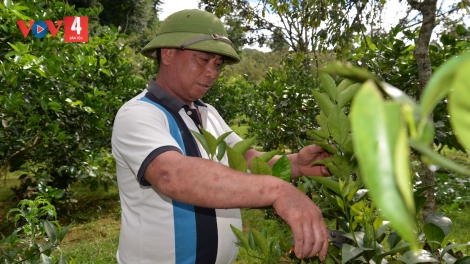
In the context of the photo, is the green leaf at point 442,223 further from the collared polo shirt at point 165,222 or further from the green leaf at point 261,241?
the collared polo shirt at point 165,222

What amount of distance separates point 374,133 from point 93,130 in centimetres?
463

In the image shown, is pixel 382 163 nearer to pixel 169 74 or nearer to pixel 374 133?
pixel 374 133

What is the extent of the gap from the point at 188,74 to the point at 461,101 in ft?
6.08

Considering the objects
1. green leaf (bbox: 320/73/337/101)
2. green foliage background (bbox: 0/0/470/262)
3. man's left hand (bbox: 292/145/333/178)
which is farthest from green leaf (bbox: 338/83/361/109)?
green foliage background (bbox: 0/0/470/262)

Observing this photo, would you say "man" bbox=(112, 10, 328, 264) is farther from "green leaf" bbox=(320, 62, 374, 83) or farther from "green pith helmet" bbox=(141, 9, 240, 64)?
"green leaf" bbox=(320, 62, 374, 83)

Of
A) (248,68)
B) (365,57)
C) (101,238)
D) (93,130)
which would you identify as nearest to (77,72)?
(93,130)

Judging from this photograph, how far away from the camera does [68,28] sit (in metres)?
4.46

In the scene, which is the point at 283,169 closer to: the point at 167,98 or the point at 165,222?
the point at 165,222

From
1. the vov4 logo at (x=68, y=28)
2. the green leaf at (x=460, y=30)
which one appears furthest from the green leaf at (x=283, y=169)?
the vov4 logo at (x=68, y=28)

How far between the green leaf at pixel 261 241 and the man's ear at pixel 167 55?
120 centimetres

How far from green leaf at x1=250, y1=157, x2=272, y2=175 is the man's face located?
1013mm

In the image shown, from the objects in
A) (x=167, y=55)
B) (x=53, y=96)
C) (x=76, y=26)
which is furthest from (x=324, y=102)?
(x=76, y=26)

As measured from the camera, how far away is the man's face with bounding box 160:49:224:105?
2.01 metres

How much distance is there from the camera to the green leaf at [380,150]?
0.19 metres
